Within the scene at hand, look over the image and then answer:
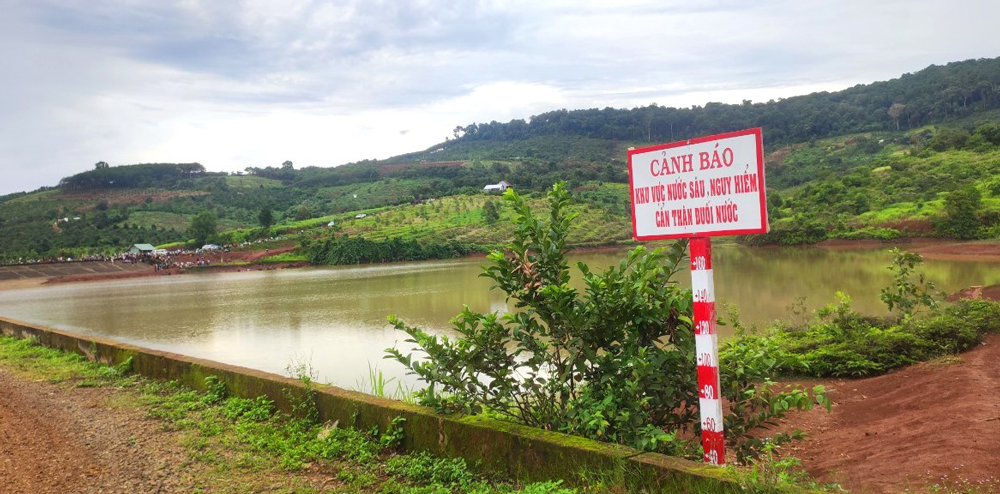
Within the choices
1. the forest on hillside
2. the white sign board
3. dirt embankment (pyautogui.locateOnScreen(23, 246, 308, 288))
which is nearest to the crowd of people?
dirt embankment (pyautogui.locateOnScreen(23, 246, 308, 288))

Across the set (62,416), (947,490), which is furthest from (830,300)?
(62,416)

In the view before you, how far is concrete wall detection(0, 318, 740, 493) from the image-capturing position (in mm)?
2914

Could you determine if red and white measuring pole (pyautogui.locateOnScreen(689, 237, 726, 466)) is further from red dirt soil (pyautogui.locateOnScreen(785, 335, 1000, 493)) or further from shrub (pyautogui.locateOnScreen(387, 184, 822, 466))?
red dirt soil (pyautogui.locateOnScreen(785, 335, 1000, 493))

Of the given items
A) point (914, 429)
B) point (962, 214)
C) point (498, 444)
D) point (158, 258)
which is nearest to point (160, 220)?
point (158, 258)

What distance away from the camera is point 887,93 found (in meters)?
80.6

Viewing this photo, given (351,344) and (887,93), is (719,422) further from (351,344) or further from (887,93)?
(887,93)

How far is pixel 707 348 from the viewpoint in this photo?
2.99m

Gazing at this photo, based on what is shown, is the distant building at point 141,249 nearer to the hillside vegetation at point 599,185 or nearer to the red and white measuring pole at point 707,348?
the hillside vegetation at point 599,185

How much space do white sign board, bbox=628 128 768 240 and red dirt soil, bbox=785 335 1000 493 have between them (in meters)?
1.67

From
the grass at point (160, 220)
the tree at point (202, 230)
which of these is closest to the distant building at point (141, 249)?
the tree at point (202, 230)

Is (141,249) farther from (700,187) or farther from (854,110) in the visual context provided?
(854,110)

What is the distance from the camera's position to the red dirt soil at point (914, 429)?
3629mm

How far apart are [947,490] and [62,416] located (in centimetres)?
664

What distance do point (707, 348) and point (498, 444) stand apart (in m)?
1.37
